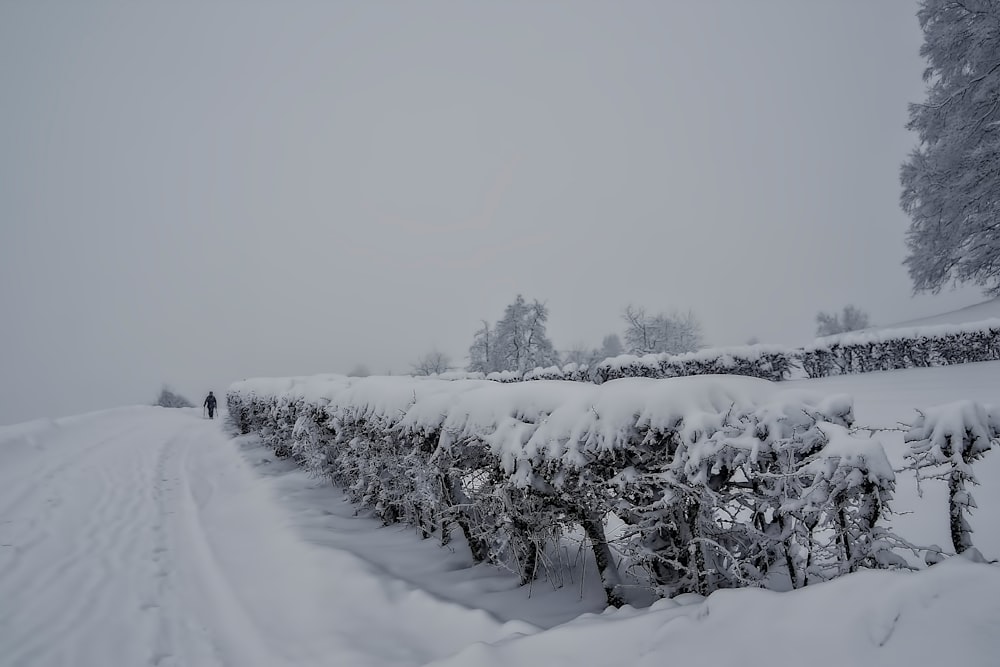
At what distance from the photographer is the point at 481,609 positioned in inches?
120

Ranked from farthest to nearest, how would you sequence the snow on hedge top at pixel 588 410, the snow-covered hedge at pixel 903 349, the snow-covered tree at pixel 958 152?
the snow-covered hedge at pixel 903 349, the snow-covered tree at pixel 958 152, the snow on hedge top at pixel 588 410

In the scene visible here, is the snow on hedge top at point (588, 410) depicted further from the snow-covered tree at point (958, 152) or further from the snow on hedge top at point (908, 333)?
the snow on hedge top at point (908, 333)

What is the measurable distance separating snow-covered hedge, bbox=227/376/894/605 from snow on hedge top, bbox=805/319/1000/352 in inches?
603

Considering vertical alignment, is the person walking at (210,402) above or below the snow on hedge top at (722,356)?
below

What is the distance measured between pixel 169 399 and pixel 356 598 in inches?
2201

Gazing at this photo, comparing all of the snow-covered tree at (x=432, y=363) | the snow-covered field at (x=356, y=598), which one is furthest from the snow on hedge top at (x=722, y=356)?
the snow-covered tree at (x=432, y=363)

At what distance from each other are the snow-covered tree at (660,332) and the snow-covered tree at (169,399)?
1806 inches

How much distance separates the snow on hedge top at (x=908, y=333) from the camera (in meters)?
12.6

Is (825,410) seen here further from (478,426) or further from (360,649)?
(360,649)

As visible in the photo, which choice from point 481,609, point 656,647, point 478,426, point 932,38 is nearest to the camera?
point 656,647

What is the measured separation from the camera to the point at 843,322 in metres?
61.9

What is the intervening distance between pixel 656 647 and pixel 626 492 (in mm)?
803

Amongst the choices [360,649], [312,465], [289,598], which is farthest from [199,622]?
[312,465]

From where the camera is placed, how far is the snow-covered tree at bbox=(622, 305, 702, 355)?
34.9m
